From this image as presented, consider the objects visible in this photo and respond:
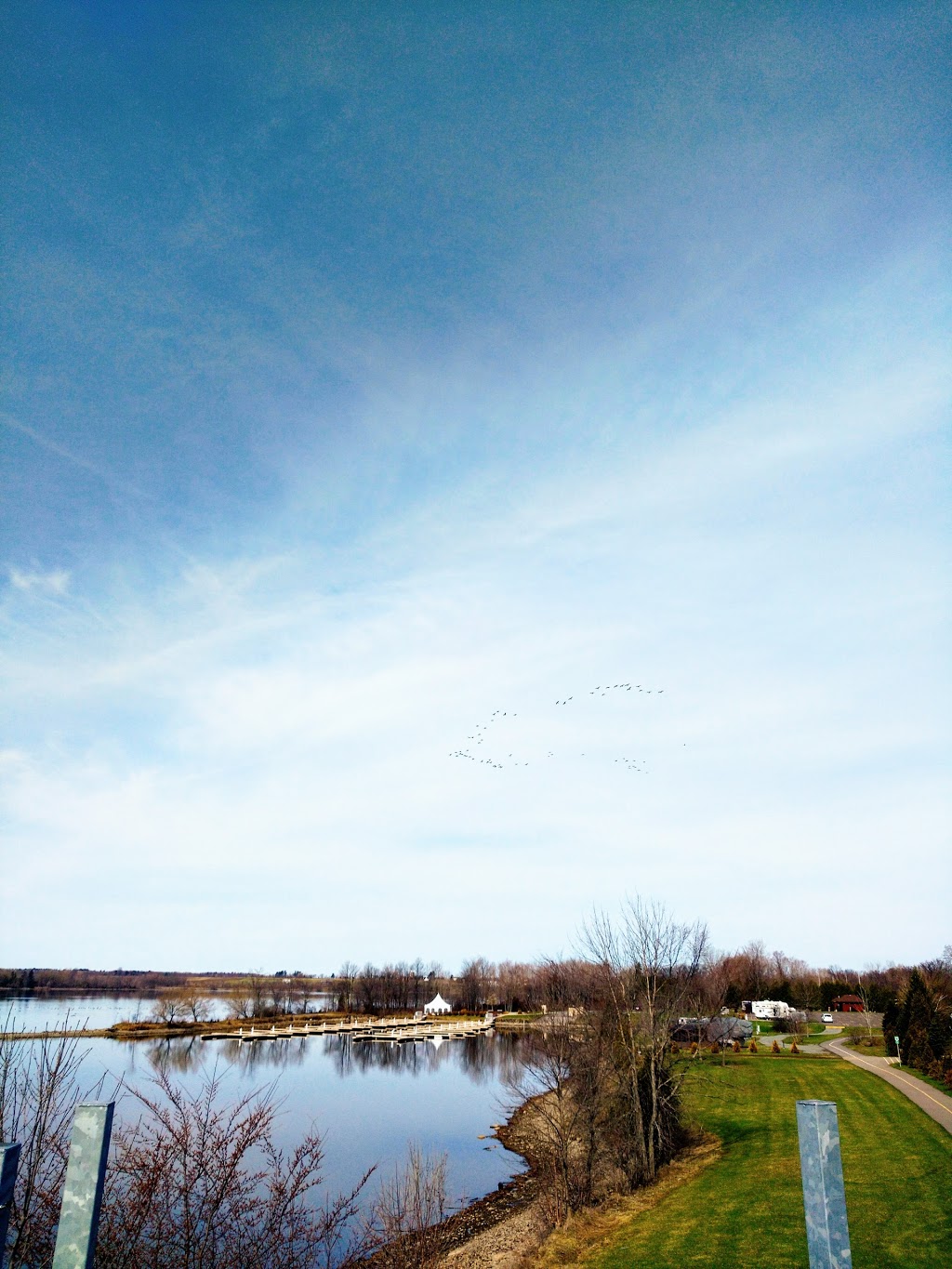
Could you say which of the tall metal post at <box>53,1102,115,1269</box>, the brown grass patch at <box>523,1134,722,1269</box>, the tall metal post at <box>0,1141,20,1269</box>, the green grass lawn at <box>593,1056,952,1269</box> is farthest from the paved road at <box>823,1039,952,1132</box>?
the tall metal post at <box>0,1141,20,1269</box>

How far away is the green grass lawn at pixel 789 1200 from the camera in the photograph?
55.4 ft

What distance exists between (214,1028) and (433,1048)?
30.2m

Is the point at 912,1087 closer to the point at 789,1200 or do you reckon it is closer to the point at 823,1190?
the point at 789,1200

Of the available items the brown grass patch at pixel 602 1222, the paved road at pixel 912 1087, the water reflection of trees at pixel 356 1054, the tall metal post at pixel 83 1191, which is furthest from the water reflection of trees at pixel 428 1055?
the tall metal post at pixel 83 1191

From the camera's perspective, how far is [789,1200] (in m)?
20.5

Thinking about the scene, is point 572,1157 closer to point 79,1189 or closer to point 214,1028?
point 79,1189

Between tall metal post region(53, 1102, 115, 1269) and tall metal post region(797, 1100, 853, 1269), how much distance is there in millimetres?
3533

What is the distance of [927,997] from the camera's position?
4506 cm

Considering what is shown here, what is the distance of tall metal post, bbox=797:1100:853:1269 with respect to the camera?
3.78 meters

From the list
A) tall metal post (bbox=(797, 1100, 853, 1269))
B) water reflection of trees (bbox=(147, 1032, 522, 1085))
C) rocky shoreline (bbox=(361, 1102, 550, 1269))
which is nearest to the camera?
tall metal post (bbox=(797, 1100, 853, 1269))

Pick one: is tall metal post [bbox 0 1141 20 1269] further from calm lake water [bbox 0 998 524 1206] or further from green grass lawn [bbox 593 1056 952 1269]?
green grass lawn [bbox 593 1056 952 1269]

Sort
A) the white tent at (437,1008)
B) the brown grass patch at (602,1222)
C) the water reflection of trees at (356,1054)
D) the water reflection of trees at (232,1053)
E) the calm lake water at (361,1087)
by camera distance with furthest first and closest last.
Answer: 1. the white tent at (437,1008)
2. the water reflection of trees at (356,1054)
3. the water reflection of trees at (232,1053)
4. the calm lake water at (361,1087)
5. the brown grass patch at (602,1222)

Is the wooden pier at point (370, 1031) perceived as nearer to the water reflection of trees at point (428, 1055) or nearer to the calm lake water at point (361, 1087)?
the water reflection of trees at point (428, 1055)

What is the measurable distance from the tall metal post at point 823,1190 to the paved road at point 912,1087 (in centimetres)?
3005
